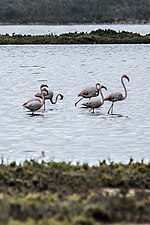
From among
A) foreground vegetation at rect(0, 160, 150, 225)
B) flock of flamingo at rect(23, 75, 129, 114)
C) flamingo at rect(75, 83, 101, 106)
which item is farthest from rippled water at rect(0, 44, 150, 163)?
foreground vegetation at rect(0, 160, 150, 225)

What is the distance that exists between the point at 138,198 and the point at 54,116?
472 inches

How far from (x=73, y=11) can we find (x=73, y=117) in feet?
389

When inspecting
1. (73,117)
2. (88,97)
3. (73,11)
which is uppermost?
(73,11)

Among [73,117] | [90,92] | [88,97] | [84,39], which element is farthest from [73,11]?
[73,117]

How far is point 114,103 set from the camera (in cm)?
2514

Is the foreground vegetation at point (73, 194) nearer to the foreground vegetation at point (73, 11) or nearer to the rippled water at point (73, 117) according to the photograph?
the rippled water at point (73, 117)

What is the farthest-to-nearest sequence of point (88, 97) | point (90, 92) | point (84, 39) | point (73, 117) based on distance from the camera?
Result: point (84, 39)
point (90, 92)
point (88, 97)
point (73, 117)

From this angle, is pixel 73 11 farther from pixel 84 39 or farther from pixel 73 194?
pixel 73 194

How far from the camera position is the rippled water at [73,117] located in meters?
15.4

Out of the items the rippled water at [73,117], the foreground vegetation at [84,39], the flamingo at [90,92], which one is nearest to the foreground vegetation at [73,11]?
the foreground vegetation at [84,39]

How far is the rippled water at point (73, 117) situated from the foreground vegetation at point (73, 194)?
272 centimetres

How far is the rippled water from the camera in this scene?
50.4 feet

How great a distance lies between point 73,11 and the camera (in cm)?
13900

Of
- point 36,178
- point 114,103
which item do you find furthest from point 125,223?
point 114,103
